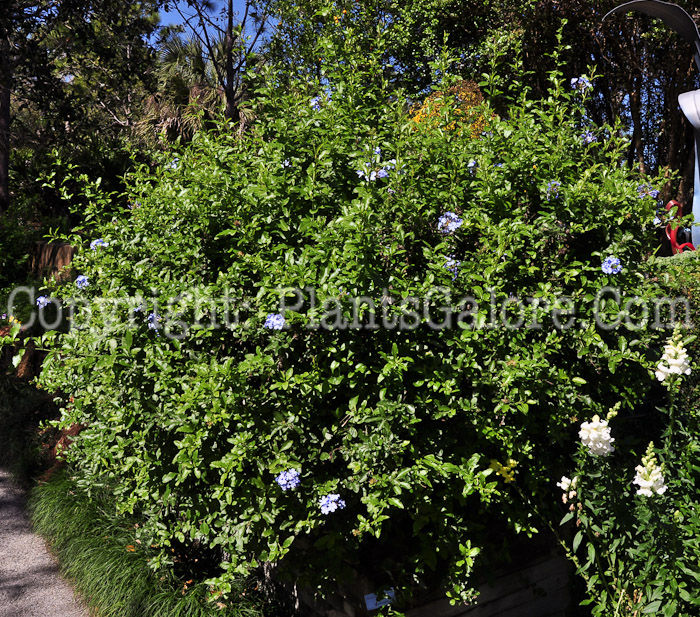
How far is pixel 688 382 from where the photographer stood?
3352mm

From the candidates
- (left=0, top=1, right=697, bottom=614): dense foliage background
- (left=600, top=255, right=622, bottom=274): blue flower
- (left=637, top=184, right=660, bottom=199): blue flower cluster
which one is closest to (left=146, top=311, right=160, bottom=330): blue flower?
(left=0, top=1, right=697, bottom=614): dense foliage background

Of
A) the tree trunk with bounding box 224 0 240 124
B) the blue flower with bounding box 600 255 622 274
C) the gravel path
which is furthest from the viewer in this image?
the tree trunk with bounding box 224 0 240 124

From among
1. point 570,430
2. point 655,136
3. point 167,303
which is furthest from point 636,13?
point 167,303

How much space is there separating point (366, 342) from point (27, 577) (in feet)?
8.87

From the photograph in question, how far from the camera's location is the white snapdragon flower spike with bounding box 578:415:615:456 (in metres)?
2.05

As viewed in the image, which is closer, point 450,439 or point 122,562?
point 450,439

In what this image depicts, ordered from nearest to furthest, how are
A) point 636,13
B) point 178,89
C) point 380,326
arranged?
point 380,326, point 636,13, point 178,89

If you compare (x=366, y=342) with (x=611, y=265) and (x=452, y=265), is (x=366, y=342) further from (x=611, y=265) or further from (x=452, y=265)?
(x=611, y=265)

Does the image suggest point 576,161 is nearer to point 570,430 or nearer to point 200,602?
point 570,430

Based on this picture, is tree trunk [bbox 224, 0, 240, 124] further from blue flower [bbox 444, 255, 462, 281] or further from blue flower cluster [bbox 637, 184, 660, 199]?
blue flower [bbox 444, 255, 462, 281]

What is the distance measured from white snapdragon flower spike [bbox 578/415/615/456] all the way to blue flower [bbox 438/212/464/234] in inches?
38.3

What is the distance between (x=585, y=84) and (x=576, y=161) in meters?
0.45

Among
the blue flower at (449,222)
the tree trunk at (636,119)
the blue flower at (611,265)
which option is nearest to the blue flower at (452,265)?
the blue flower at (449,222)

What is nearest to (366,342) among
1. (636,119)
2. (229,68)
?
(229,68)
